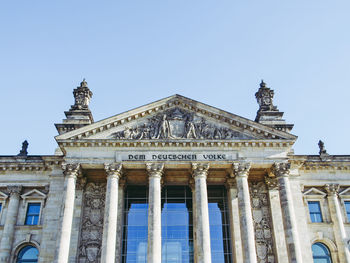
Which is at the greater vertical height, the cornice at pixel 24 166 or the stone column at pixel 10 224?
the cornice at pixel 24 166

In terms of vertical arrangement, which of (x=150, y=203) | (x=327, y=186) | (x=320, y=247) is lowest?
(x=320, y=247)

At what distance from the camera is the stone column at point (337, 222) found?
1202 inches

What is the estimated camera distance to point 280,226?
30062 mm

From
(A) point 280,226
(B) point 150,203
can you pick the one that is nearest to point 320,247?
(A) point 280,226

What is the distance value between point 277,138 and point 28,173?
65.8ft

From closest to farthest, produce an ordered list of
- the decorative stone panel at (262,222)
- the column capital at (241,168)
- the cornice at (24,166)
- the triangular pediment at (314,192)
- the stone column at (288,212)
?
the stone column at (288,212) → the decorative stone panel at (262,222) → the column capital at (241,168) → the triangular pediment at (314,192) → the cornice at (24,166)

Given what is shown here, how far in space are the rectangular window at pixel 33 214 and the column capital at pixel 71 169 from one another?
5.32m

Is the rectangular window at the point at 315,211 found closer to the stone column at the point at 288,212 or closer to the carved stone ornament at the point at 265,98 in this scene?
the stone column at the point at 288,212

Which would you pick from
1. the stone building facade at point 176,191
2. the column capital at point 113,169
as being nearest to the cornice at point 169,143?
the stone building facade at point 176,191

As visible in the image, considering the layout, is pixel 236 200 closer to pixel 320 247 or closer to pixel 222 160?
pixel 222 160

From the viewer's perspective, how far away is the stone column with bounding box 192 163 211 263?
26.8 metres

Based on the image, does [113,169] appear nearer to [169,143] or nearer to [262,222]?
[169,143]

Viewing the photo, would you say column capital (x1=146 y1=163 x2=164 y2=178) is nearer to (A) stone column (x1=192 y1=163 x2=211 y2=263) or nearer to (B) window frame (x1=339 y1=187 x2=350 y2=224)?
(A) stone column (x1=192 y1=163 x2=211 y2=263)

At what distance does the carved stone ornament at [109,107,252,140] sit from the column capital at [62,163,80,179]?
11.2ft
